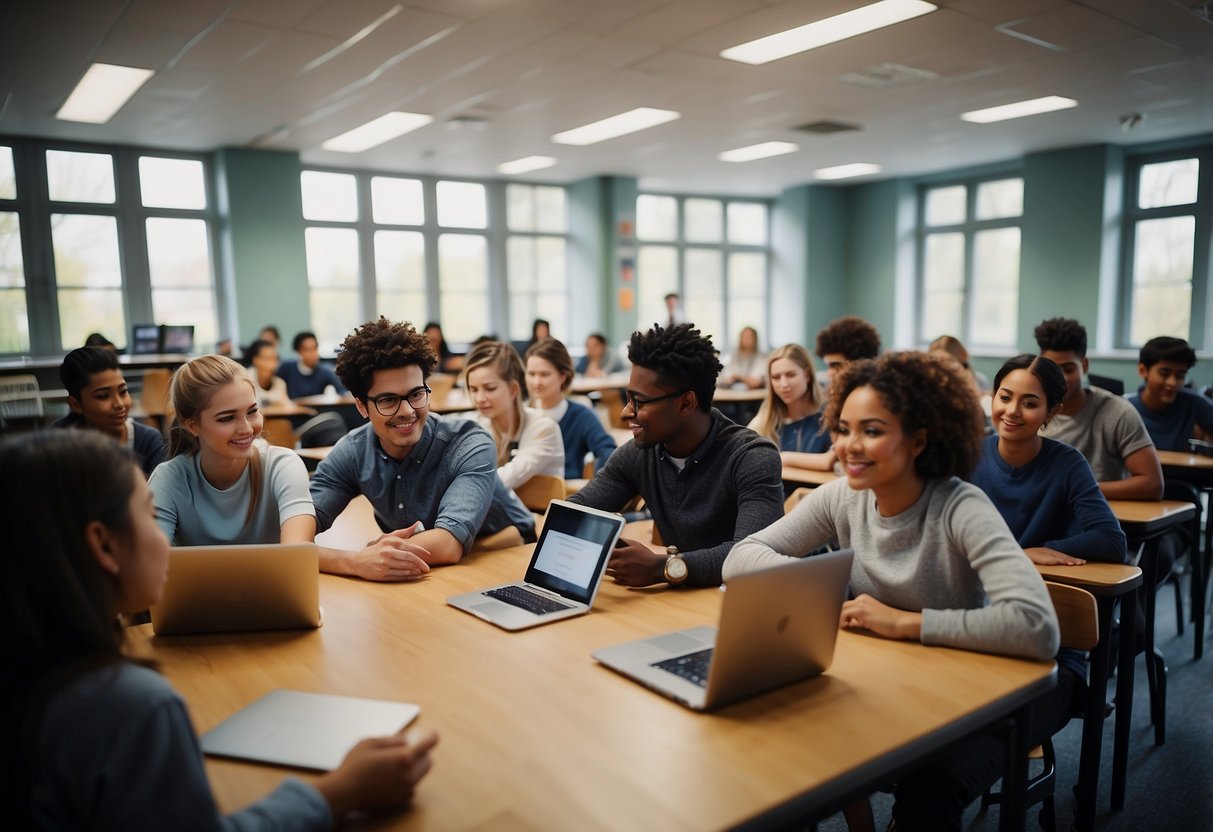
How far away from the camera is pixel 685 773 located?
1141 mm

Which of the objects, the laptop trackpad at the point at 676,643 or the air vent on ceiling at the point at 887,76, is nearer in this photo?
the laptop trackpad at the point at 676,643

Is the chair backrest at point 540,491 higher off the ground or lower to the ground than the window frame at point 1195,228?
lower

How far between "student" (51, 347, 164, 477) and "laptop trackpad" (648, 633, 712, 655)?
2.15 metres

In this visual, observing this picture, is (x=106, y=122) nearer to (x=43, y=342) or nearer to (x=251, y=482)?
(x=43, y=342)

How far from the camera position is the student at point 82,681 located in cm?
89

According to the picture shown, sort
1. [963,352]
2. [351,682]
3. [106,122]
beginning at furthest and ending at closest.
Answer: [106,122] < [963,352] < [351,682]

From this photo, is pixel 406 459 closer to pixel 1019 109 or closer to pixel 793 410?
pixel 793 410

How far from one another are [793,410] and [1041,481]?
5.57 ft

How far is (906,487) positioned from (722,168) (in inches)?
363

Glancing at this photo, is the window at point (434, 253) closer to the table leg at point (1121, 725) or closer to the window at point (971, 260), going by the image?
the window at point (971, 260)

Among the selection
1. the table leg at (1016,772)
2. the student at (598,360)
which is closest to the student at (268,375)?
the student at (598,360)

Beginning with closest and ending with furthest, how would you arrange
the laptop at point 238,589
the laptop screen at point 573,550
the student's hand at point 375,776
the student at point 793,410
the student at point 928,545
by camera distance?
the student's hand at point 375,776
the student at point 928,545
the laptop at point 238,589
the laptop screen at point 573,550
the student at point 793,410

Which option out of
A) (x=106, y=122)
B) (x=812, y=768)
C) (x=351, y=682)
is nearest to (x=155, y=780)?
(x=351, y=682)

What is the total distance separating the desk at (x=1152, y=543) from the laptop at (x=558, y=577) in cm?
166
